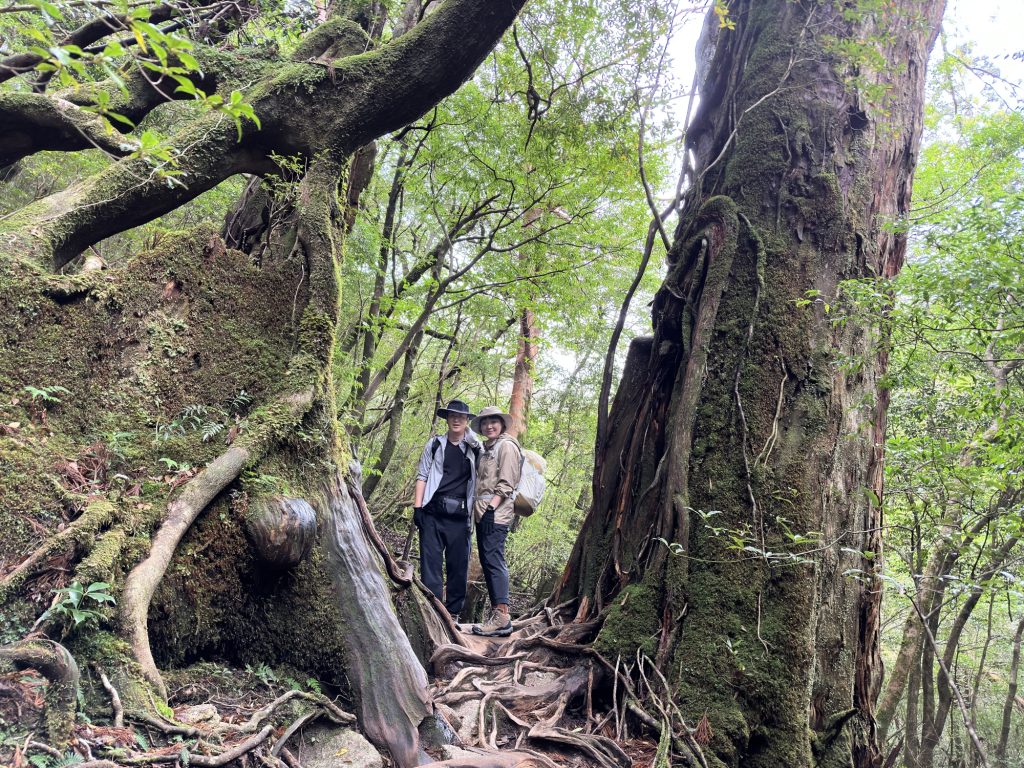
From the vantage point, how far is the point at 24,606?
81.7 inches

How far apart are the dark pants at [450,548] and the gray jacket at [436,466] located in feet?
0.68

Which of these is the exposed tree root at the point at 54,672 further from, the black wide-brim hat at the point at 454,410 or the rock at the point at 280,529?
the black wide-brim hat at the point at 454,410

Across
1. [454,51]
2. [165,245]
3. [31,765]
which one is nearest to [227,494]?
[31,765]

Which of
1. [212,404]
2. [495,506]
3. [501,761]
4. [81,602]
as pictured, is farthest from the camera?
[495,506]

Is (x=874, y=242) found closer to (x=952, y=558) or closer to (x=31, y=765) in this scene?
(x=952, y=558)

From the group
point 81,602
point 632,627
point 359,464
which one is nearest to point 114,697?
point 81,602

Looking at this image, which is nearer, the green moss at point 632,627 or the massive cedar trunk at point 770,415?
the massive cedar trunk at point 770,415

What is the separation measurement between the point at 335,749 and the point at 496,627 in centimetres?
270

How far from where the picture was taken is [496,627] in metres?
5.27

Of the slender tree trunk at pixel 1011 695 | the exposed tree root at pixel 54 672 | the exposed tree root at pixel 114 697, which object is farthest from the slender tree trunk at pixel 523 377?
the exposed tree root at pixel 54 672

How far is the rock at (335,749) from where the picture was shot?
2584 millimetres

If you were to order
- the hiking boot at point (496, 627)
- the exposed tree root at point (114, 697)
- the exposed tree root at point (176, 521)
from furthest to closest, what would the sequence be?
the hiking boot at point (496, 627), the exposed tree root at point (176, 521), the exposed tree root at point (114, 697)

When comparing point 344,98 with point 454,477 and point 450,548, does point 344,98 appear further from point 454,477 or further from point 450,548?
point 450,548

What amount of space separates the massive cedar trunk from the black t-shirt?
1.22m
